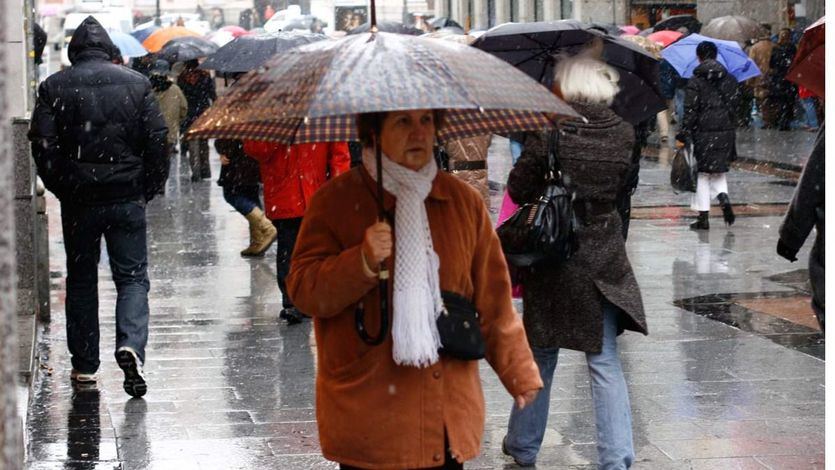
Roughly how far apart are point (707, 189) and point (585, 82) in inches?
360

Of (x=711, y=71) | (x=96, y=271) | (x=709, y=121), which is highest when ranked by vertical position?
(x=711, y=71)

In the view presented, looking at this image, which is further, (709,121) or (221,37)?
(221,37)

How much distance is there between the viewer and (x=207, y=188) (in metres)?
20.2

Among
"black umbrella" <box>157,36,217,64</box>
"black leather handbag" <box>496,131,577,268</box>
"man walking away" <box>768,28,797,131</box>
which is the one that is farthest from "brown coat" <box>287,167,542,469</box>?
"man walking away" <box>768,28,797,131</box>

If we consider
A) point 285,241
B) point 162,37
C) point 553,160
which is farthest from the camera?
point 162,37

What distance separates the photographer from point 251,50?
477 inches

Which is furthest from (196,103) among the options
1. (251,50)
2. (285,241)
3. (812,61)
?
(812,61)

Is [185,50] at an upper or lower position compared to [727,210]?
upper

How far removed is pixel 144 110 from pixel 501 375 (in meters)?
3.83

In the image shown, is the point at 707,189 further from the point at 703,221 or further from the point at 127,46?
the point at 127,46

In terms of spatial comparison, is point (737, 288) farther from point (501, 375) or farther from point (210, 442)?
point (501, 375)

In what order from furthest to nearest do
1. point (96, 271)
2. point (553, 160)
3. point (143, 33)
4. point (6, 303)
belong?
point (143, 33) → point (96, 271) → point (553, 160) → point (6, 303)

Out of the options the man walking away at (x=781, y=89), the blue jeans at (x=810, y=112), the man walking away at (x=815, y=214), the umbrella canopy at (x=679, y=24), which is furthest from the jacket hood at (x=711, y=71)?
the umbrella canopy at (x=679, y=24)

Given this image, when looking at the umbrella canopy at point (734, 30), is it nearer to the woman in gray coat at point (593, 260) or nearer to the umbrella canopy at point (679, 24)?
the umbrella canopy at point (679, 24)
